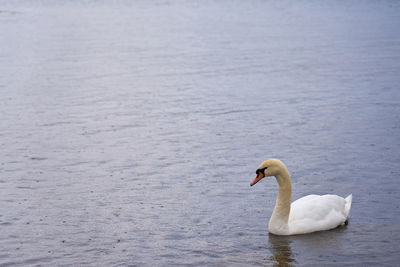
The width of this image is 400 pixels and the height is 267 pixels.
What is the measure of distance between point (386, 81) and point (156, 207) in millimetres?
11293

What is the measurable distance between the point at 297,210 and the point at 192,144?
192 inches

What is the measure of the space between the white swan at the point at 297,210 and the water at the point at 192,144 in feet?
0.57

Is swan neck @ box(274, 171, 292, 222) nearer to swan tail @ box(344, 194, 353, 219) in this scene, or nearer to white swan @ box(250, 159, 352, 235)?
white swan @ box(250, 159, 352, 235)

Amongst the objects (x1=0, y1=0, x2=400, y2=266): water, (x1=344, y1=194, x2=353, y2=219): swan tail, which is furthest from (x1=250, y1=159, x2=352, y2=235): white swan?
(x1=0, y1=0, x2=400, y2=266): water

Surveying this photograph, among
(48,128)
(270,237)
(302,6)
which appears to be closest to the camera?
(270,237)

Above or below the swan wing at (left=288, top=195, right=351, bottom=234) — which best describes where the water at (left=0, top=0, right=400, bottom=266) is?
above

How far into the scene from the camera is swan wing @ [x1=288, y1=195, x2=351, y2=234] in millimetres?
10164

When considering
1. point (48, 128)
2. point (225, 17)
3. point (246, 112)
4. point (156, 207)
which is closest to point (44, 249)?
point (156, 207)

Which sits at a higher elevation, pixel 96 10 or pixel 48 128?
pixel 96 10

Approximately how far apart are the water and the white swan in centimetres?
17

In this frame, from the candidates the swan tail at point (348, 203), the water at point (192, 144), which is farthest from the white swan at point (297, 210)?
the water at point (192, 144)

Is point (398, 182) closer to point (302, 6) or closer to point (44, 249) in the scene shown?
point (44, 249)

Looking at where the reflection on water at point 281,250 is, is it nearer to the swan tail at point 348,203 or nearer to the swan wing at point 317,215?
the swan wing at point 317,215

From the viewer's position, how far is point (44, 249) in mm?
9797
